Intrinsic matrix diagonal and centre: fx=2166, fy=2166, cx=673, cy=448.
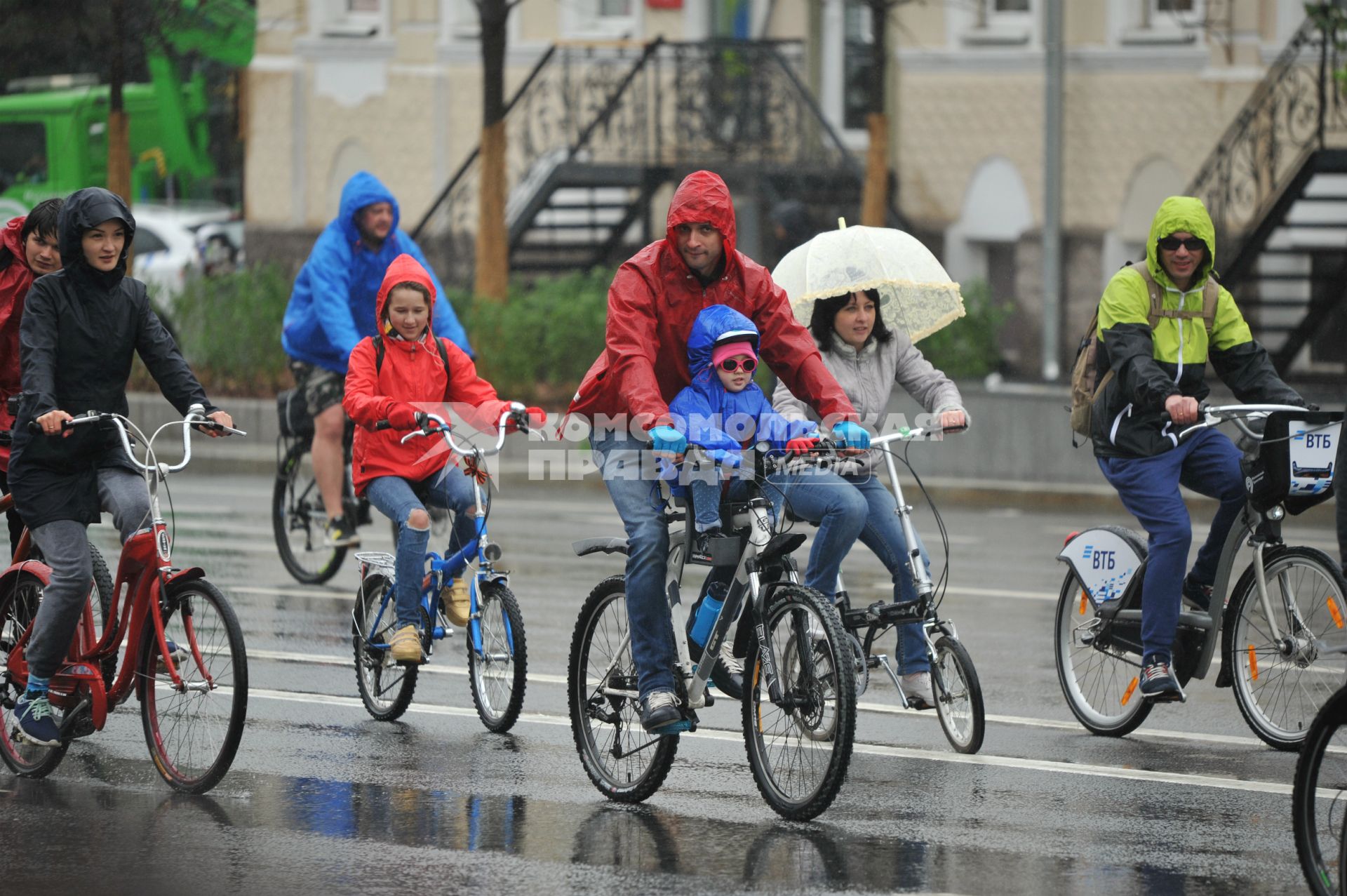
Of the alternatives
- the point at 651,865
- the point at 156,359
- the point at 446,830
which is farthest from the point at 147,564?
Answer: the point at 651,865

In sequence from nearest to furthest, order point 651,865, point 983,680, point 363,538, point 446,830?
point 651,865, point 446,830, point 983,680, point 363,538

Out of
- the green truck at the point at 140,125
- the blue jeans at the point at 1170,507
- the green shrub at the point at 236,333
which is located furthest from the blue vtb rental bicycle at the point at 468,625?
the green truck at the point at 140,125

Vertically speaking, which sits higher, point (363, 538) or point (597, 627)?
point (597, 627)

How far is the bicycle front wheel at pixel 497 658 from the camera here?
27.0ft

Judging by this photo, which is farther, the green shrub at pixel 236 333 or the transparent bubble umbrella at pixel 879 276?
the green shrub at pixel 236 333

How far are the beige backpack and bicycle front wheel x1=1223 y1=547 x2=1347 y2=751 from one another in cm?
86

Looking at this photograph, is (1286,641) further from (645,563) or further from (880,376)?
(645,563)

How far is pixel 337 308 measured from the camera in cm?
1111

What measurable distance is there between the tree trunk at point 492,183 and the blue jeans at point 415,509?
13.1 metres

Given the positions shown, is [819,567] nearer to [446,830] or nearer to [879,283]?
[879,283]

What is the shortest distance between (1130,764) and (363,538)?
7.36 m

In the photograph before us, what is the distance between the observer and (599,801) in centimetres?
720

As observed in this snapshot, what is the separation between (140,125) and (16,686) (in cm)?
2403

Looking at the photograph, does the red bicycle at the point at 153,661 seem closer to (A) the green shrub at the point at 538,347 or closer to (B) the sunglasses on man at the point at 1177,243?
(B) the sunglasses on man at the point at 1177,243
